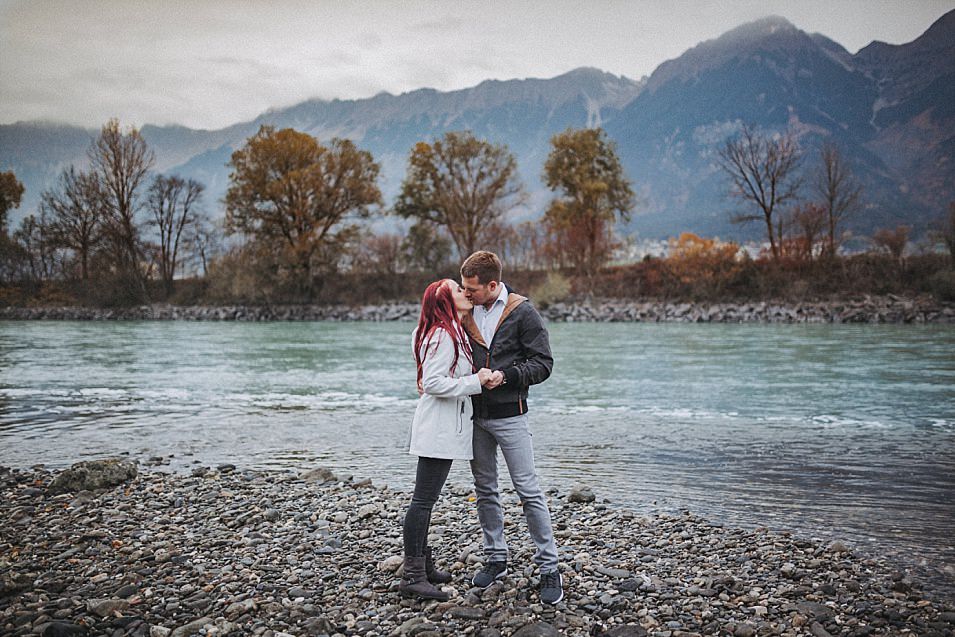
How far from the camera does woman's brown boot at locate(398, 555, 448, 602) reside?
431cm

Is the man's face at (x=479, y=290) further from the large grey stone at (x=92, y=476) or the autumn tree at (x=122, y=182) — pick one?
the autumn tree at (x=122, y=182)

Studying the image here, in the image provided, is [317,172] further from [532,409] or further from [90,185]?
[532,409]

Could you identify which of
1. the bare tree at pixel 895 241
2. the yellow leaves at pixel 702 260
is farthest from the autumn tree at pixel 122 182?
the bare tree at pixel 895 241

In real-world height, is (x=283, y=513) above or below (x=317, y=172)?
below

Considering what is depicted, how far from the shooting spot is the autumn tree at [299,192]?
49281 mm

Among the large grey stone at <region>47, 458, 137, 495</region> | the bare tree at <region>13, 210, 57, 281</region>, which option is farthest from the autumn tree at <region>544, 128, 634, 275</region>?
the large grey stone at <region>47, 458, 137, 495</region>

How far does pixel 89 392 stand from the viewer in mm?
15430

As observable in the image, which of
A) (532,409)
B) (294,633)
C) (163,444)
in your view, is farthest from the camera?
(532,409)

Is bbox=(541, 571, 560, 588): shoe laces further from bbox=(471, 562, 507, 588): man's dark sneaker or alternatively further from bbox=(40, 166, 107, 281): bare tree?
bbox=(40, 166, 107, 281): bare tree

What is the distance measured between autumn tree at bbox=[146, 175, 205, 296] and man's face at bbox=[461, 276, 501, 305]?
5723cm

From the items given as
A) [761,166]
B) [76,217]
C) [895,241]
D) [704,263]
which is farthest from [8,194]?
[895,241]

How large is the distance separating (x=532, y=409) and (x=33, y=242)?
184 feet

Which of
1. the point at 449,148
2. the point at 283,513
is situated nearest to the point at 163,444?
the point at 283,513

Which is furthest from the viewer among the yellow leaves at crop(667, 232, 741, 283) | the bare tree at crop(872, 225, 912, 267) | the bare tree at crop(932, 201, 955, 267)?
the yellow leaves at crop(667, 232, 741, 283)
